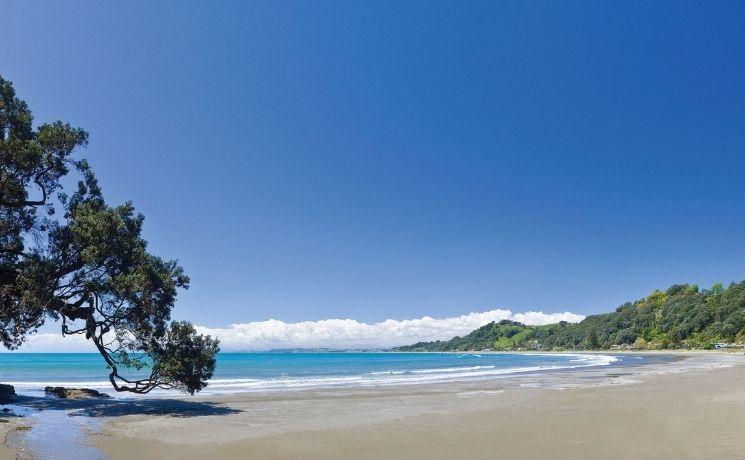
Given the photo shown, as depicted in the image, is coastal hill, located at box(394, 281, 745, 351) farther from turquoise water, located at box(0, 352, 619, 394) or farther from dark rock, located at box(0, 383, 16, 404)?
dark rock, located at box(0, 383, 16, 404)

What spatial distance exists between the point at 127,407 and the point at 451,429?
47.5 feet

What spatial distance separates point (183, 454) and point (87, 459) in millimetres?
2052

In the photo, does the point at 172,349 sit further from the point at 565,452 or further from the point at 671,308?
the point at 671,308

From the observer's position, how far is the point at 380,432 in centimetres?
1384

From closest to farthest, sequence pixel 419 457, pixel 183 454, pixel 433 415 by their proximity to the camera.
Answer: pixel 419 457
pixel 183 454
pixel 433 415

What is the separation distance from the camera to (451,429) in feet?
46.3

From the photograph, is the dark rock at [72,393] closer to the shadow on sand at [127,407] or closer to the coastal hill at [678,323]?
the shadow on sand at [127,407]

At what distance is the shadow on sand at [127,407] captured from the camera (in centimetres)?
1833

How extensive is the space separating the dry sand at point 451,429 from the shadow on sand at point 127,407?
0.34 m

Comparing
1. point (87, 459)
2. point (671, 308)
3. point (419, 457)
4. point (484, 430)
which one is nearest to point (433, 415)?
point (484, 430)

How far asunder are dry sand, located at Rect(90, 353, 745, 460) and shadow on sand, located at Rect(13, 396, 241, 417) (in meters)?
0.34

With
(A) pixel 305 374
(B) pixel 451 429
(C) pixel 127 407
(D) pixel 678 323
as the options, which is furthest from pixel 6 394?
(D) pixel 678 323

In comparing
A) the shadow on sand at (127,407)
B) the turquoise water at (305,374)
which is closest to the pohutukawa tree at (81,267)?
the shadow on sand at (127,407)

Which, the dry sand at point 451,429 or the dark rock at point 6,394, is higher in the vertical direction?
the dark rock at point 6,394
